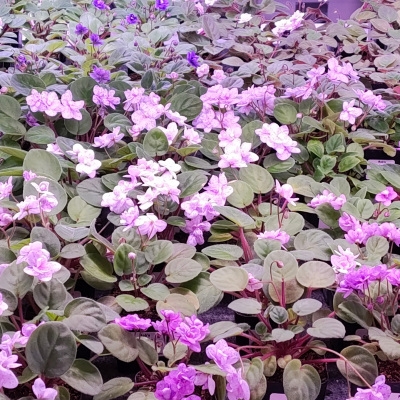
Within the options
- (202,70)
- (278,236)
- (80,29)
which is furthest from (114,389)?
(80,29)

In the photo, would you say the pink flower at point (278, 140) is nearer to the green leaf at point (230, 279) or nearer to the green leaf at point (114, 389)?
the green leaf at point (230, 279)

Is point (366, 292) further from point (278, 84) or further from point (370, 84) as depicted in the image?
point (370, 84)

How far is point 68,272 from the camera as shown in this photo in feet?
3.08

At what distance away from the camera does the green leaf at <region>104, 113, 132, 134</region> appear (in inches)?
55.1

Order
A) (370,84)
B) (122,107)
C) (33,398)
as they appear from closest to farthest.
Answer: (33,398) < (122,107) < (370,84)

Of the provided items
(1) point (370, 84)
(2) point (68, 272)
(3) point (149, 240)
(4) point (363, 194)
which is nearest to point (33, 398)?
(2) point (68, 272)

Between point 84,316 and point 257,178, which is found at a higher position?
point 84,316

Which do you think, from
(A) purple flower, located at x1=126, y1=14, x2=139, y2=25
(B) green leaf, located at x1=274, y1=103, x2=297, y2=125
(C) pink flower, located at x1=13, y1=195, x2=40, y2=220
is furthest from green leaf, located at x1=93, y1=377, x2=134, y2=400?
(A) purple flower, located at x1=126, y1=14, x2=139, y2=25

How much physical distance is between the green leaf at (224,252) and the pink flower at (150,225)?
0.30ft

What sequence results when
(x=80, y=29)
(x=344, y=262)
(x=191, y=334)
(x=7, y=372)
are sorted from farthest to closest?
(x=80, y=29), (x=344, y=262), (x=191, y=334), (x=7, y=372)

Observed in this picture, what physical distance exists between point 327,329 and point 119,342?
30 centimetres

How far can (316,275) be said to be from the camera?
0.94 metres

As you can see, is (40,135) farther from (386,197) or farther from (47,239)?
(386,197)

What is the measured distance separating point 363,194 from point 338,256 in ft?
1.11
